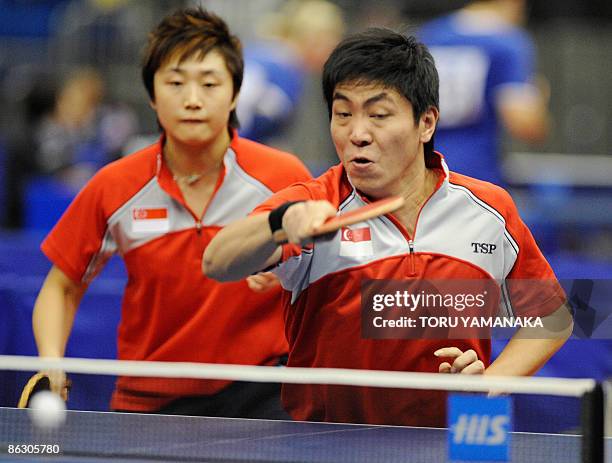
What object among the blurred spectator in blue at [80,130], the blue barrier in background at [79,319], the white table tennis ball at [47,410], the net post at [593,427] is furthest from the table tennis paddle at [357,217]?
the blurred spectator in blue at [80,130]

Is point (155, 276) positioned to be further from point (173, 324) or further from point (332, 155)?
point (332, 155)

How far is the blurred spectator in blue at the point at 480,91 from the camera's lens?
243 inches

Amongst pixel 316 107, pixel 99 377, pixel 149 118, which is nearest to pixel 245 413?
pixel 99 377

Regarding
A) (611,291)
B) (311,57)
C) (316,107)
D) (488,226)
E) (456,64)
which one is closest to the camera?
(611,291)

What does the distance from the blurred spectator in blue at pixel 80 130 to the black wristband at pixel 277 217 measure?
784cm

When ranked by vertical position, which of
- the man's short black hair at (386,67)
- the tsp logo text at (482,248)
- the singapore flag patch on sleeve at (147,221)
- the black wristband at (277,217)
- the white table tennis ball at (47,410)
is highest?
the man's short black hair at (386,67)

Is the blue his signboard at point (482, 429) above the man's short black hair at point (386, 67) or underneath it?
underneath

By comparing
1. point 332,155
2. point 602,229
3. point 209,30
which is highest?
point 332,155

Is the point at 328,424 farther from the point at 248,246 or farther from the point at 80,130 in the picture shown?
the point at 80,130

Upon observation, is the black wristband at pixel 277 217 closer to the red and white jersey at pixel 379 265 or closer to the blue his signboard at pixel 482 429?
the red and white jersey at pixel 379 265

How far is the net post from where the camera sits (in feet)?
7.47

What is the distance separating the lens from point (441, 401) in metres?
2.54

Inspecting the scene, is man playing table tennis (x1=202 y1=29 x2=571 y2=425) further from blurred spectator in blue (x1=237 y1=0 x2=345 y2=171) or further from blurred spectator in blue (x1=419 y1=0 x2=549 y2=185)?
blurred spectator in blue (x1=237 y1=0 x2=345 y2=171)

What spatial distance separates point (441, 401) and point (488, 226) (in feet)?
2.58
